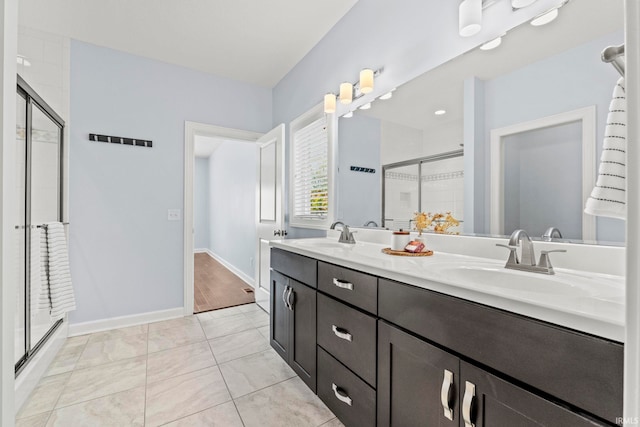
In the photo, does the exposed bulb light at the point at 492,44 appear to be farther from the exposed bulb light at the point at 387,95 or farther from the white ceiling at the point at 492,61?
the exposed bulb light at the point at 387,95

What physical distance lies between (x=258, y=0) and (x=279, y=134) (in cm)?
111

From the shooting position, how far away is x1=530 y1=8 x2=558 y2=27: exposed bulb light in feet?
3.62

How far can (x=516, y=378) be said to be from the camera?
69cm

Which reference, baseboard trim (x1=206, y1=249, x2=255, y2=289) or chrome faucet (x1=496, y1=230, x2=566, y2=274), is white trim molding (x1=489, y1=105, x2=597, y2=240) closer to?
chrome faucet (x1=496, y1=230, x2=566, y2=274)

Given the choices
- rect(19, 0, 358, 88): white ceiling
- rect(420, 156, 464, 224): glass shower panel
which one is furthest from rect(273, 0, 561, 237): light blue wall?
rect(420, 156, 464, 224): glass shower panel

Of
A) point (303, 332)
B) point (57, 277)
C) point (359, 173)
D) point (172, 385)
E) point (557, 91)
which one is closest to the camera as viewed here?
point (557, 91)

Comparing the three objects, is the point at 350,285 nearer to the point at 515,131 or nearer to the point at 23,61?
the point at 515,131

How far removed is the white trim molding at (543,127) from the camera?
1011 millimetres

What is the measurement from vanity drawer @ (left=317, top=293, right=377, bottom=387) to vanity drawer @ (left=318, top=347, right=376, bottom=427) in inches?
1.8

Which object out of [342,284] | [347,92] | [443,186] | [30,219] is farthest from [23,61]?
[443,186]

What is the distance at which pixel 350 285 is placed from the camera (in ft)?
4.17

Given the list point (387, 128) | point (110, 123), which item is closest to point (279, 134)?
point (387, 128)

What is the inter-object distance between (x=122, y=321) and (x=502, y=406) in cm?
312

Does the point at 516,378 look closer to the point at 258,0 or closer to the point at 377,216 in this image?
the point at 377,216
